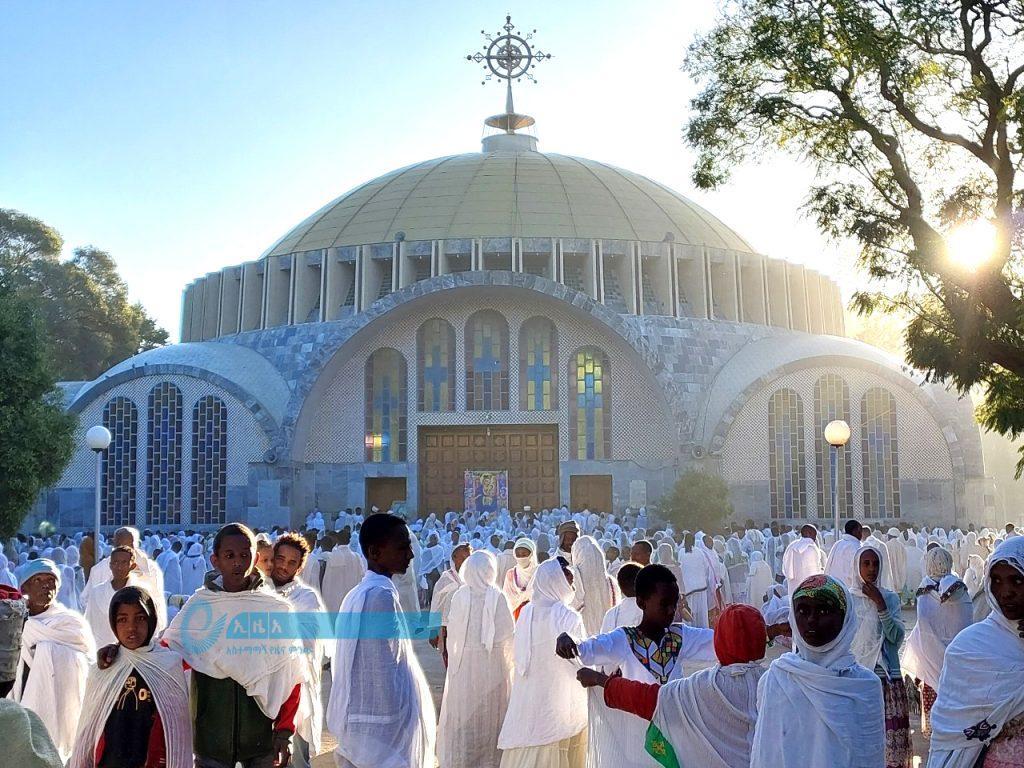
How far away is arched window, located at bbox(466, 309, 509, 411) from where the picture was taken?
3158 centimetres

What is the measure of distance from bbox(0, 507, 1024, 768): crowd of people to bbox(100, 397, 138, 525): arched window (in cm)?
2465

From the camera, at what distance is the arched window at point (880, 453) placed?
3188cm

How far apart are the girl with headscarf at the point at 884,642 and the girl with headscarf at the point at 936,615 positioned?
1.31m

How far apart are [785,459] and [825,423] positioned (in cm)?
149

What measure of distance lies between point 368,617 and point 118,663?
3.29 feet

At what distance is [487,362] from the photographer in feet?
104

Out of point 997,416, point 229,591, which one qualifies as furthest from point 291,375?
point 229,591

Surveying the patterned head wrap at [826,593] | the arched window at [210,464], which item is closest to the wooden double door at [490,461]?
the arched window at [210,464]

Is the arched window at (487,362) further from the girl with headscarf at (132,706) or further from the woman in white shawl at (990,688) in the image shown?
the woman in white shawl at (990,688)

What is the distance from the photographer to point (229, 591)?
15.8 feet

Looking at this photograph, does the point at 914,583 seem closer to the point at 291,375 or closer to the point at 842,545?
the point at 842,545

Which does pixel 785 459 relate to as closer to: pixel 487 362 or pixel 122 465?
pixel 487 362

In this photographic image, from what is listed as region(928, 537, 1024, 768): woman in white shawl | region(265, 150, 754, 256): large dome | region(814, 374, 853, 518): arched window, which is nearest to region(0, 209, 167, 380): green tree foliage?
region(265, 150, 754, 256): large dome

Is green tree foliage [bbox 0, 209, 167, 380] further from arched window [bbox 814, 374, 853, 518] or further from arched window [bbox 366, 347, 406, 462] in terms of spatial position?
arched window [bbox 814, 374, 853, 518]
